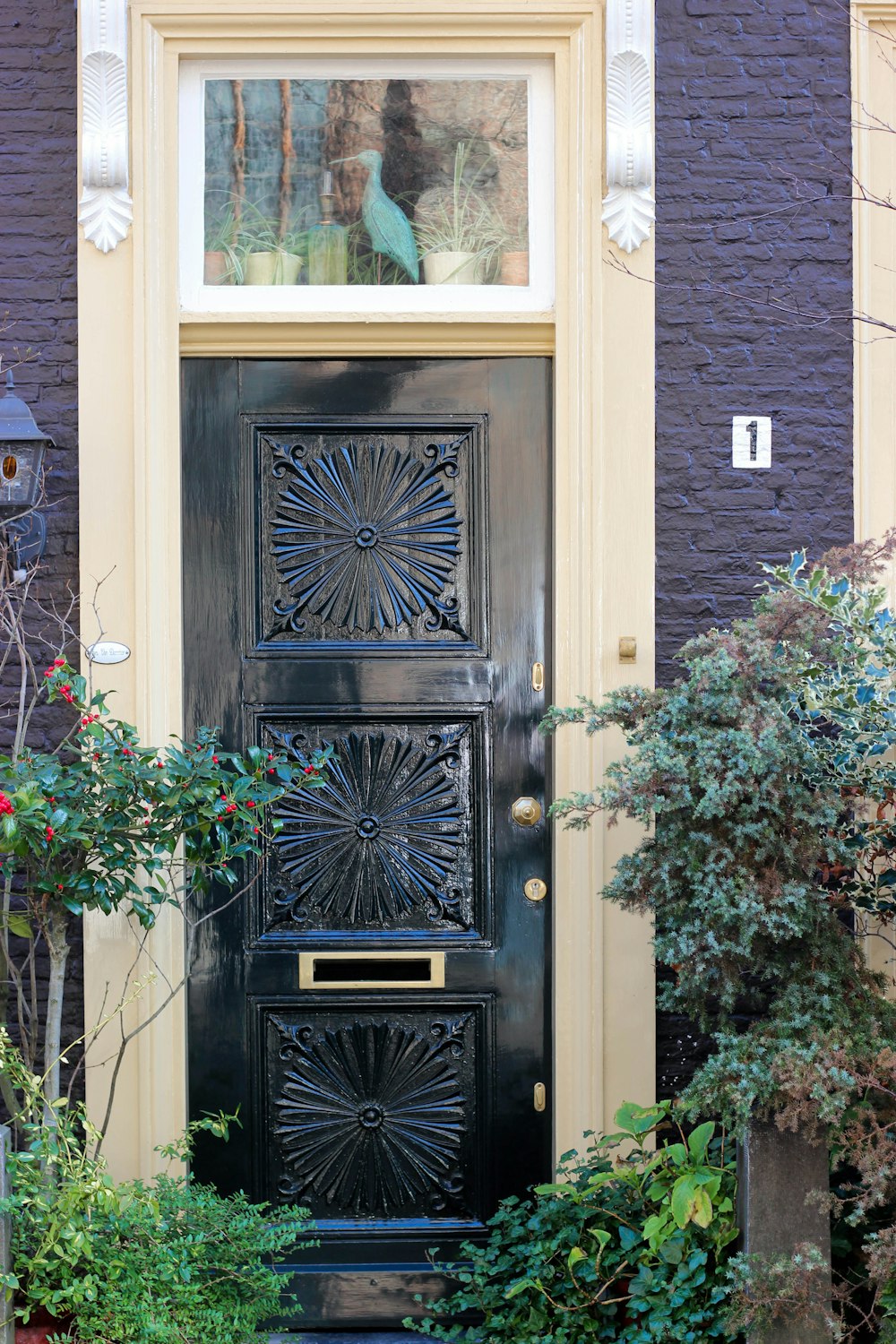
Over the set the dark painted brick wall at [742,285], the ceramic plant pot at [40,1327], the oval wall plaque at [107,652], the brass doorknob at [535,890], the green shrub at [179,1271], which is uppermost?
the dark painted brick wall at [742,285]

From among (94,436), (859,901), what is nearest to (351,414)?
(94,436)

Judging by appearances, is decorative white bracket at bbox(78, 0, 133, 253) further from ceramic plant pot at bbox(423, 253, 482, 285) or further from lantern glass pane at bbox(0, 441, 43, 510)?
ceramic plant pot at bbox(423, 253, 482, 285)

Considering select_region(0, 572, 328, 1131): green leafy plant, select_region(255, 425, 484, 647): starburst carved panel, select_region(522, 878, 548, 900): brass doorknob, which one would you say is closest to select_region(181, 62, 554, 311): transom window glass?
select_region(255, 425, 484, 647): starburst carved panel

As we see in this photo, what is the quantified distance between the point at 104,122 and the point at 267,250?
0.54 metres

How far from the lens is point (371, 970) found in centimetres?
382

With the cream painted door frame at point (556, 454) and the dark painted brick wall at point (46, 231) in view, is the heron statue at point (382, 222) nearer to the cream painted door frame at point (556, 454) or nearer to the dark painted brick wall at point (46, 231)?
the cream painted door frame at point (556, 454)

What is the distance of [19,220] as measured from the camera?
3771 mm

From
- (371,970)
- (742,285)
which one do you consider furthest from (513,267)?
(371,970)

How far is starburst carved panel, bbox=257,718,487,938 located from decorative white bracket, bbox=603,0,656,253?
1462 mm

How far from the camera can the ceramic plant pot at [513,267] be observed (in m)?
3.86

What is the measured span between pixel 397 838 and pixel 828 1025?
1346 millimetres

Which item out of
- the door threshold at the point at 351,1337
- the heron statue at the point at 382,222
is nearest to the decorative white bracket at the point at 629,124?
the heron statue at the point at 382,222

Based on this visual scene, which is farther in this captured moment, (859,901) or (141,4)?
(141,4)

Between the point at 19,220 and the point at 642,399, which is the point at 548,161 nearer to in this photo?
the point at 642,399
